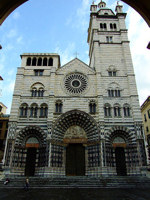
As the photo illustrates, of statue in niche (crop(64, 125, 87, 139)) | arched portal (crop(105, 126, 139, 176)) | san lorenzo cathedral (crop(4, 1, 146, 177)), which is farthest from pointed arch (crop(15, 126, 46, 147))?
arched portal (crop(105, 126, 139, 176))

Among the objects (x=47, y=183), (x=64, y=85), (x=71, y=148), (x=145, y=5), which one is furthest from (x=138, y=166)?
(x=145, y=5)

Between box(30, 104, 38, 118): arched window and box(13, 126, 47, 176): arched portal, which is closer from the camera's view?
box(13, 126, 47, 176): arched portal

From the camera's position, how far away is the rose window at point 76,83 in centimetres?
2384

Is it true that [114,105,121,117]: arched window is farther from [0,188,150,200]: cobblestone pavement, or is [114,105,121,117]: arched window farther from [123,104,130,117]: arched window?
[0,188,150,200]: cobblestone pavement

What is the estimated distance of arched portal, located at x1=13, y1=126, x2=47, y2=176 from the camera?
19500mm

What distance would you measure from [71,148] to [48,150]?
129 inches

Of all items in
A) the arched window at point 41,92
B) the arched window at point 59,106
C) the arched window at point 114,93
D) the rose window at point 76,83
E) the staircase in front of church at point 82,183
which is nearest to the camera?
the staircase in front of church at point 82,183

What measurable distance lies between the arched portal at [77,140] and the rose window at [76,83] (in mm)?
3585

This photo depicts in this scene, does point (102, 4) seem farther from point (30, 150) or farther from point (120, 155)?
point (30, 150)

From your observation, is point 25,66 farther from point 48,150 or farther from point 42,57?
point 48,150

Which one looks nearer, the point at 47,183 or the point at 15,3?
the point at 15,3

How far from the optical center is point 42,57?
86.4ft

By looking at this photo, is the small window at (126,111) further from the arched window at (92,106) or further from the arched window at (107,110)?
the arched window at (92,106)

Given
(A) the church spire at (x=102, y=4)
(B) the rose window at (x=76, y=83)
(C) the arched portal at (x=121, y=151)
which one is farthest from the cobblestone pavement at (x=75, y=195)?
(A) the church spire at (x=102, y=4)
